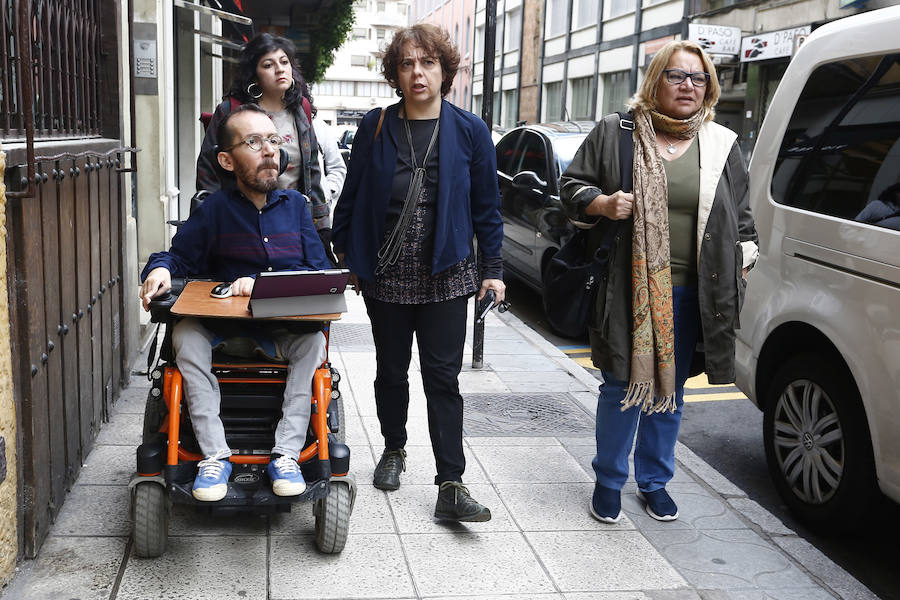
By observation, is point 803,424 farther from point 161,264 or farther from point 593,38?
point 593,38

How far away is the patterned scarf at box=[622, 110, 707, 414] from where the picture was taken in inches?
143

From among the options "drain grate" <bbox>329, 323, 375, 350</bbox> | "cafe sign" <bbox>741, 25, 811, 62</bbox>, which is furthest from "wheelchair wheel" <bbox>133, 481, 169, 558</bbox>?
"cafe sign" <bbox>741, 25, 811, 62</bbox>

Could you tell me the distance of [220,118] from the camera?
429cm

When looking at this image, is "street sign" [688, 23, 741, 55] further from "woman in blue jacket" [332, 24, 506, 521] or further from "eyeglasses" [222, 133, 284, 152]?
"eyeglasses" [222, 133, 284, 152]

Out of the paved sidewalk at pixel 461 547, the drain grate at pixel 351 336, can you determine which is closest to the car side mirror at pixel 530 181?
the drain grate at pixel 351 336

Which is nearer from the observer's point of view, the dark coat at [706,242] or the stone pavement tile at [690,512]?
the dark coat at [706,242]

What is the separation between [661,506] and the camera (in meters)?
4.03

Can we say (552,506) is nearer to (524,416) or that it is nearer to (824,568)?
(824,568)

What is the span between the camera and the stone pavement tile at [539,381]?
19.9ft

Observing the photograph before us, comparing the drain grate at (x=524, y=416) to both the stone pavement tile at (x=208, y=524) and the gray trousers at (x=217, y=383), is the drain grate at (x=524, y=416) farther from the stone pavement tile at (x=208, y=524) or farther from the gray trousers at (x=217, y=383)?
the gray trousers at (x=217, y=383)

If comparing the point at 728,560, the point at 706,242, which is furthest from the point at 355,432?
the point at 706,242

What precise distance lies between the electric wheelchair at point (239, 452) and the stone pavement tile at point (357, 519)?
0.21 m

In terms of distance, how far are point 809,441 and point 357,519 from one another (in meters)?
2.04

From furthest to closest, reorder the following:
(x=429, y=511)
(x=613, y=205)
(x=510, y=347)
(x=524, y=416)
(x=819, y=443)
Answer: (x=510, y=347) → (x=524, y=416) → (x=819, y=443) → (x=429, y=511) → (x=613, y=205)
